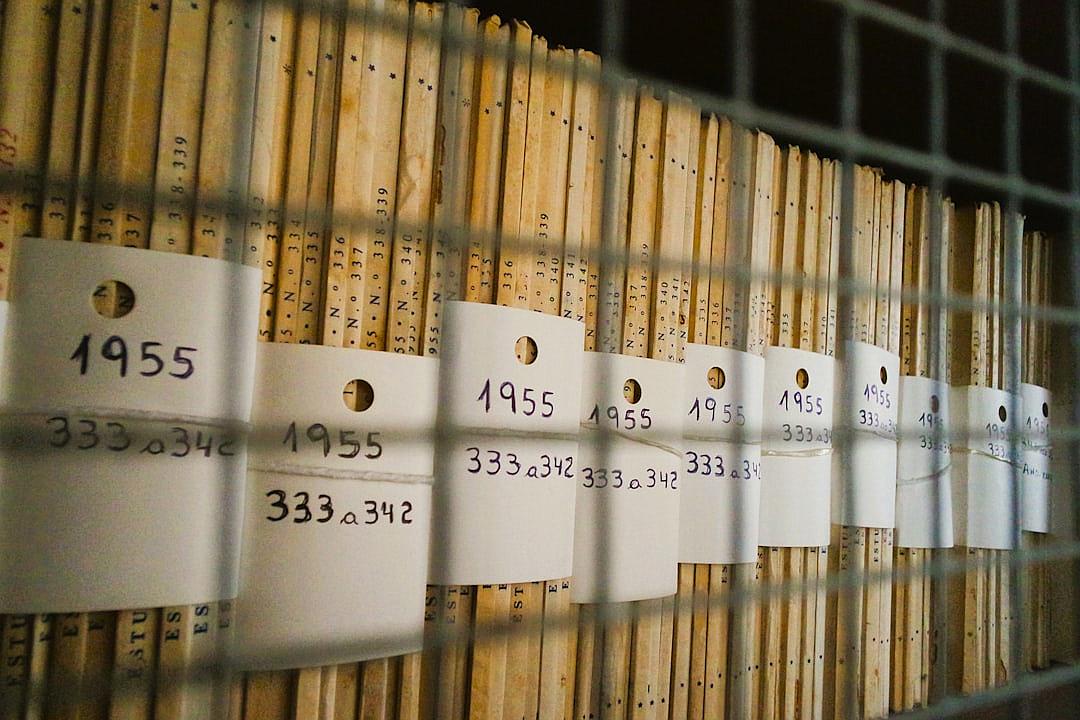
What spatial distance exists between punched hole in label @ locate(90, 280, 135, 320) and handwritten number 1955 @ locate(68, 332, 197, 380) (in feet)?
0.06

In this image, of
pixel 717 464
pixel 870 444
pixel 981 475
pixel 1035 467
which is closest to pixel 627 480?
pixel 717 464

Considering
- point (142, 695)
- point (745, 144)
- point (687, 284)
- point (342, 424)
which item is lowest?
point (142, 695)

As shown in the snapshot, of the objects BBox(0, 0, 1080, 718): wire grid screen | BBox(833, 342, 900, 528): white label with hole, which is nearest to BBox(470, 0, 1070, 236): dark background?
BBox(0, 0, 1080, 718): wire grid screen

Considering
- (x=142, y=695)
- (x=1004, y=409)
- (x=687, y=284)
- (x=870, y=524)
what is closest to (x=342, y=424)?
(x=142, y=695)

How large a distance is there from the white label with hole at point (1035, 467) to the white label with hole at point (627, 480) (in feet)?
1.74

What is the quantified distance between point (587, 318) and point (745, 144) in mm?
255

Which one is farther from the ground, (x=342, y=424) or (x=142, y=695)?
(x=342, y=424)

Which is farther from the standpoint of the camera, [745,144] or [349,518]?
[745,144]

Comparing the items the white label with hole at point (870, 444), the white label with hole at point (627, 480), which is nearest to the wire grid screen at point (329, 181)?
the white label with hole at point (627, 480)

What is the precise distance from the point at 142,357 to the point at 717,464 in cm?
45

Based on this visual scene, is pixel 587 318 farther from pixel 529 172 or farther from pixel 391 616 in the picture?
pixel 391 616

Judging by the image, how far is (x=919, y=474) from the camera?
0.80 metres

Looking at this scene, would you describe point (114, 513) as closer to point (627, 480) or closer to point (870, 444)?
point (627, 480)

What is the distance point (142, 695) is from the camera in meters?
0.40
